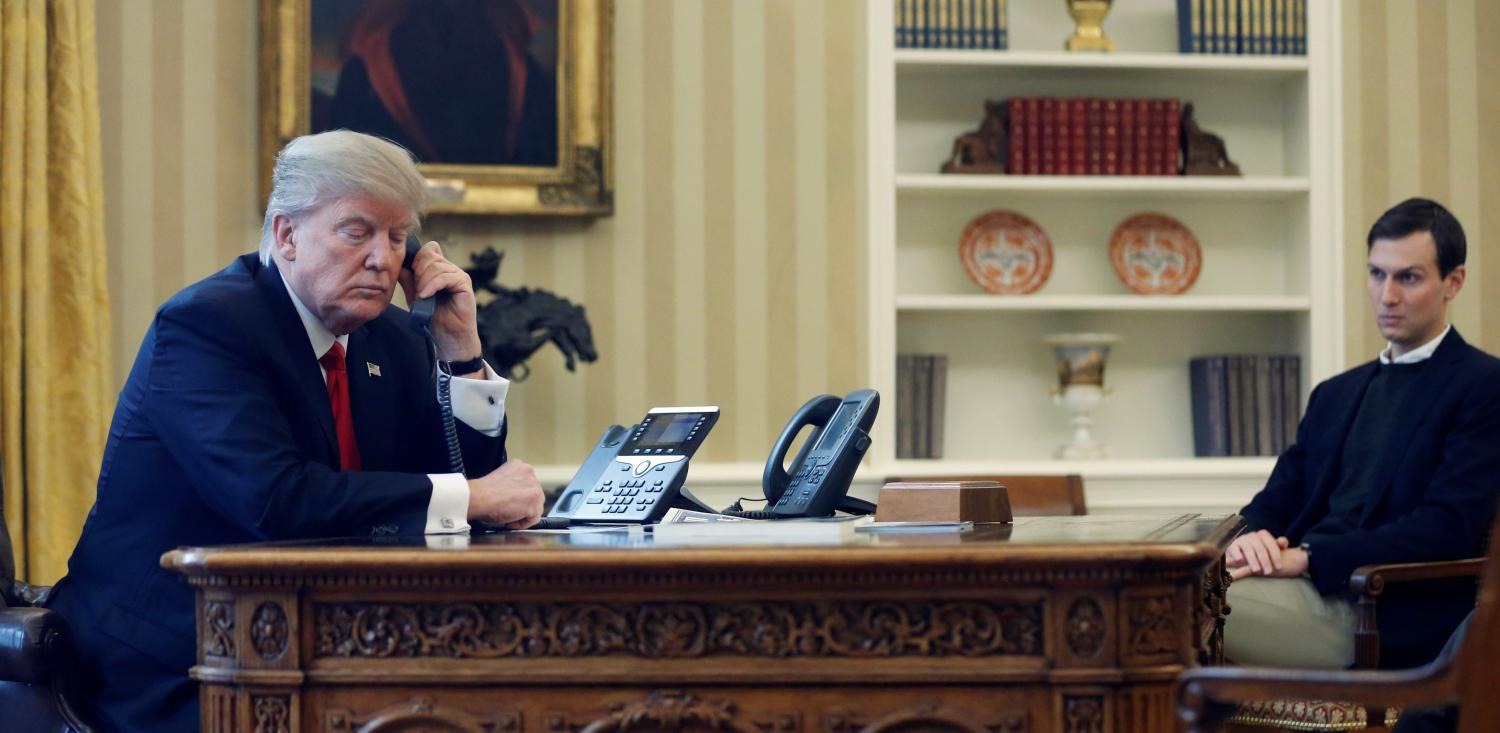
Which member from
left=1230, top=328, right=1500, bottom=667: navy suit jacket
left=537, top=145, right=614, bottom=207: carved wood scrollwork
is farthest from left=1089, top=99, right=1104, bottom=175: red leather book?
left=1230, top=328, right=1500, bottom=667: navy suit jacket

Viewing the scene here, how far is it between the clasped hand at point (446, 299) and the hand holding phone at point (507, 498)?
34 cm

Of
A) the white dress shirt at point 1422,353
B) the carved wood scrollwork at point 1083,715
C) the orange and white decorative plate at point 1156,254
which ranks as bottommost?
the carved wood scrollwork at point 1083,715

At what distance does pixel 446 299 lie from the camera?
238 centimetres

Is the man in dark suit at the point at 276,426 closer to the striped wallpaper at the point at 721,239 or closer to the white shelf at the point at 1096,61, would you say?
the striped wallpaper at the point at 721,239

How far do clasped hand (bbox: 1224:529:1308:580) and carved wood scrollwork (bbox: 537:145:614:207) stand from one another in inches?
87.7

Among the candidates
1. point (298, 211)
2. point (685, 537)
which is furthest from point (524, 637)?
point (298, 211)

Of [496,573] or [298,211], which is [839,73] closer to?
[298,211]

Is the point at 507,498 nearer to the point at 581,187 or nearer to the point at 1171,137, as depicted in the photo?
the point at 581,187

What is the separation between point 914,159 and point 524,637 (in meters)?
3.63

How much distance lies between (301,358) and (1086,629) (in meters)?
1.20

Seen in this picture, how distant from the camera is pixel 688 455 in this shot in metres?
2.23

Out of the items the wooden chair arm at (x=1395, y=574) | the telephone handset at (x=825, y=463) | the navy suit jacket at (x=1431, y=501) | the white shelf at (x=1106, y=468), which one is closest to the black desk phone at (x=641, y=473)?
the telephone handset at (x=825, y=463)

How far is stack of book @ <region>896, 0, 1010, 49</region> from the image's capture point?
15.8 feet

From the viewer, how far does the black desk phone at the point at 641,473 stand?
2229 mm
